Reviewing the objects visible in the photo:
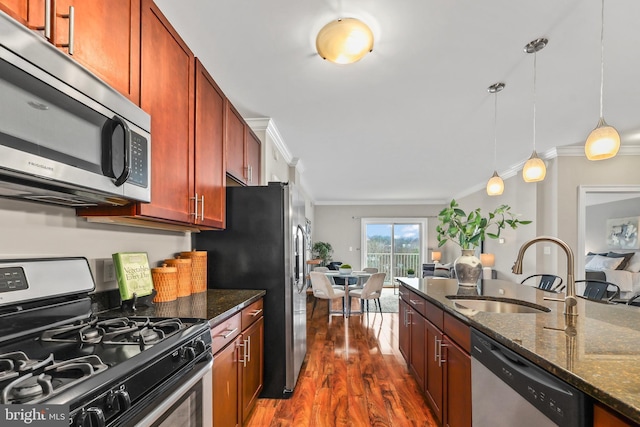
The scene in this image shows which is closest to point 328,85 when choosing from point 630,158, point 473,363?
point 473,363

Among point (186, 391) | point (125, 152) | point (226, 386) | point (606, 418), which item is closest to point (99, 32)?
point (125, 152)

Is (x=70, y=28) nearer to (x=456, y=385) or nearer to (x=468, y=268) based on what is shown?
(x=456, y=385)

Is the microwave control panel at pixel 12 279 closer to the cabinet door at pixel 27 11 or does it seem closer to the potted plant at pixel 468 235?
the cabinet door at pixel 27 11

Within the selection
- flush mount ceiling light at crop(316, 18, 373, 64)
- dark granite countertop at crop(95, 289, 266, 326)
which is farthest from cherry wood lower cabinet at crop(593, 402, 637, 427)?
flush mount ceiling light at crop(316, 18, 373, 64)

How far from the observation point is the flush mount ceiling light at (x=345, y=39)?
6.13ft

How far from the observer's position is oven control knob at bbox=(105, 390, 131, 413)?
2.71ft

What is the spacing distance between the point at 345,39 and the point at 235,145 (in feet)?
4.07

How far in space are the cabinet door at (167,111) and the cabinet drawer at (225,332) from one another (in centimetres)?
60

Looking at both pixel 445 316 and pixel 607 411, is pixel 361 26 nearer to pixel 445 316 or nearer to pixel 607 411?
pixel 445 316

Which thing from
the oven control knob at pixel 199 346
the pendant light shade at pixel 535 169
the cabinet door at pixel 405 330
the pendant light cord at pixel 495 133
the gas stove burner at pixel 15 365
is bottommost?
the cabinet door at pixel 405 330

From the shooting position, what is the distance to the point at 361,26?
187 cm

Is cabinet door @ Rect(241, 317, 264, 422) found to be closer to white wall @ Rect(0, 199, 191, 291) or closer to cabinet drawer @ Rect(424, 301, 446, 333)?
white wall @ Rect(0, 199, 191, 291)

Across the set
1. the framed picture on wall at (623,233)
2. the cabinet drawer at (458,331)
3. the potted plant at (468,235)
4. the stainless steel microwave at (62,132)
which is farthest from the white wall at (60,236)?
the framed picture on wall at (623,233)

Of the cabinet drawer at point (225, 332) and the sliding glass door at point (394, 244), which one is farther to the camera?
the sliding glass door at point (394, 244)
